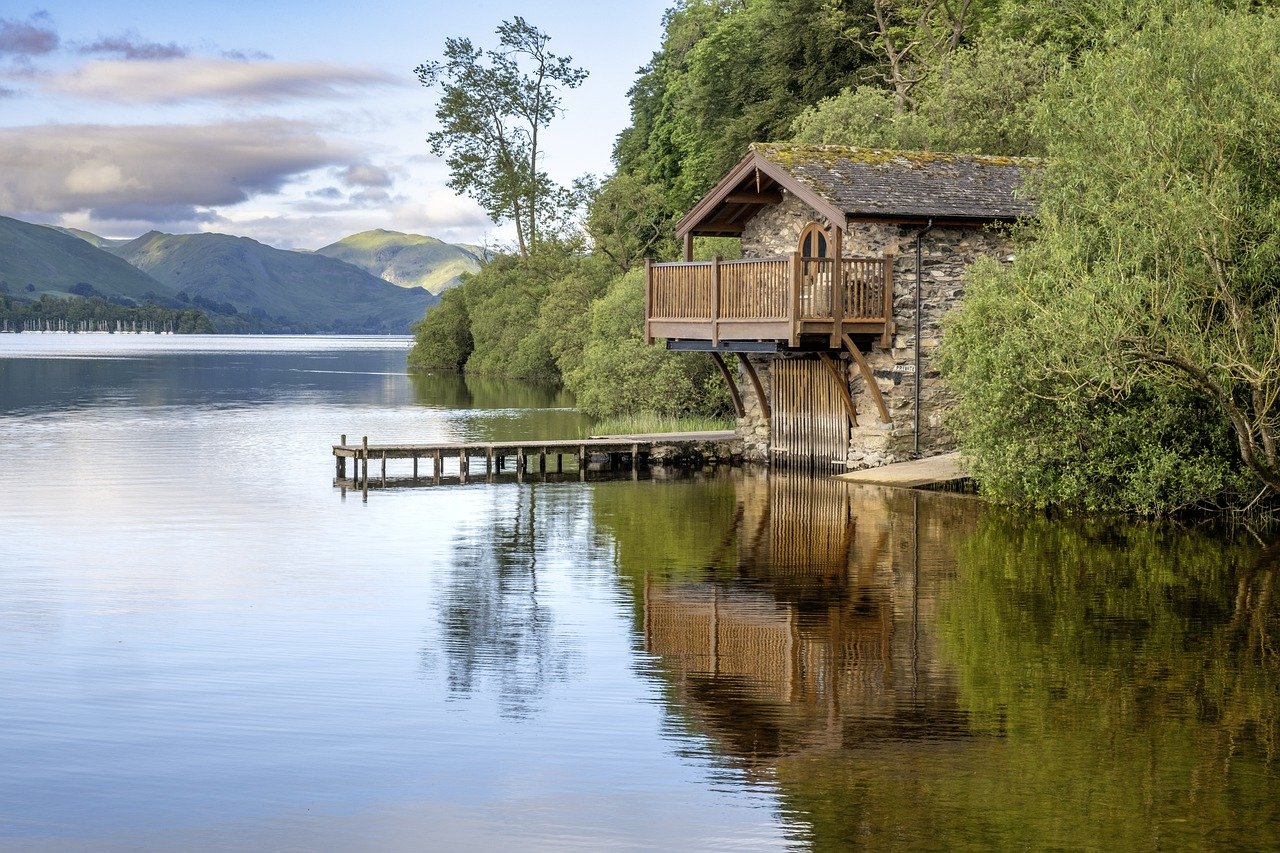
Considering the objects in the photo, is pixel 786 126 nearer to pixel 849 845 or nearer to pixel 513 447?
pixel 513 447

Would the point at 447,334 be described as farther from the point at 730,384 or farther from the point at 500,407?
the point at 730,384

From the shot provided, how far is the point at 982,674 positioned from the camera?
1260 centimetres

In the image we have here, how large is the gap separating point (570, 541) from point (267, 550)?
429 centimetres

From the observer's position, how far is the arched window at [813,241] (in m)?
29.1

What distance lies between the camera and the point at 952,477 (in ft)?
86.6

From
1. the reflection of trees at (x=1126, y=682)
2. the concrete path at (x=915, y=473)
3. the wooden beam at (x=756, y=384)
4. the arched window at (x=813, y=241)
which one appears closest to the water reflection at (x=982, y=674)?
the reflection of trees at (x=1126, y=682)

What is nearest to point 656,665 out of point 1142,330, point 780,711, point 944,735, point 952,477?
point 780,711

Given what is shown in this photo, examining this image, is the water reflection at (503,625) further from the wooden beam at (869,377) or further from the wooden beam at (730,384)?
the wooden beam at (730,384)

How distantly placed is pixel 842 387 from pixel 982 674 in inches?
657

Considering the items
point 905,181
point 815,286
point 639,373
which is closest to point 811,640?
point 815,286

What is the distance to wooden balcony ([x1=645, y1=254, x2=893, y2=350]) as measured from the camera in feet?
89.1

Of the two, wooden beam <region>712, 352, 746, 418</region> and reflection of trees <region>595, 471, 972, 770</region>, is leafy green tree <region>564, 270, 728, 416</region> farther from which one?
reflection of trees <region>595, 471, 972, 770</region>

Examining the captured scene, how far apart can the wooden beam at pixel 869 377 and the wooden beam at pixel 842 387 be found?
0.46m

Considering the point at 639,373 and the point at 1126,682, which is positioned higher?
the point at 639,373
